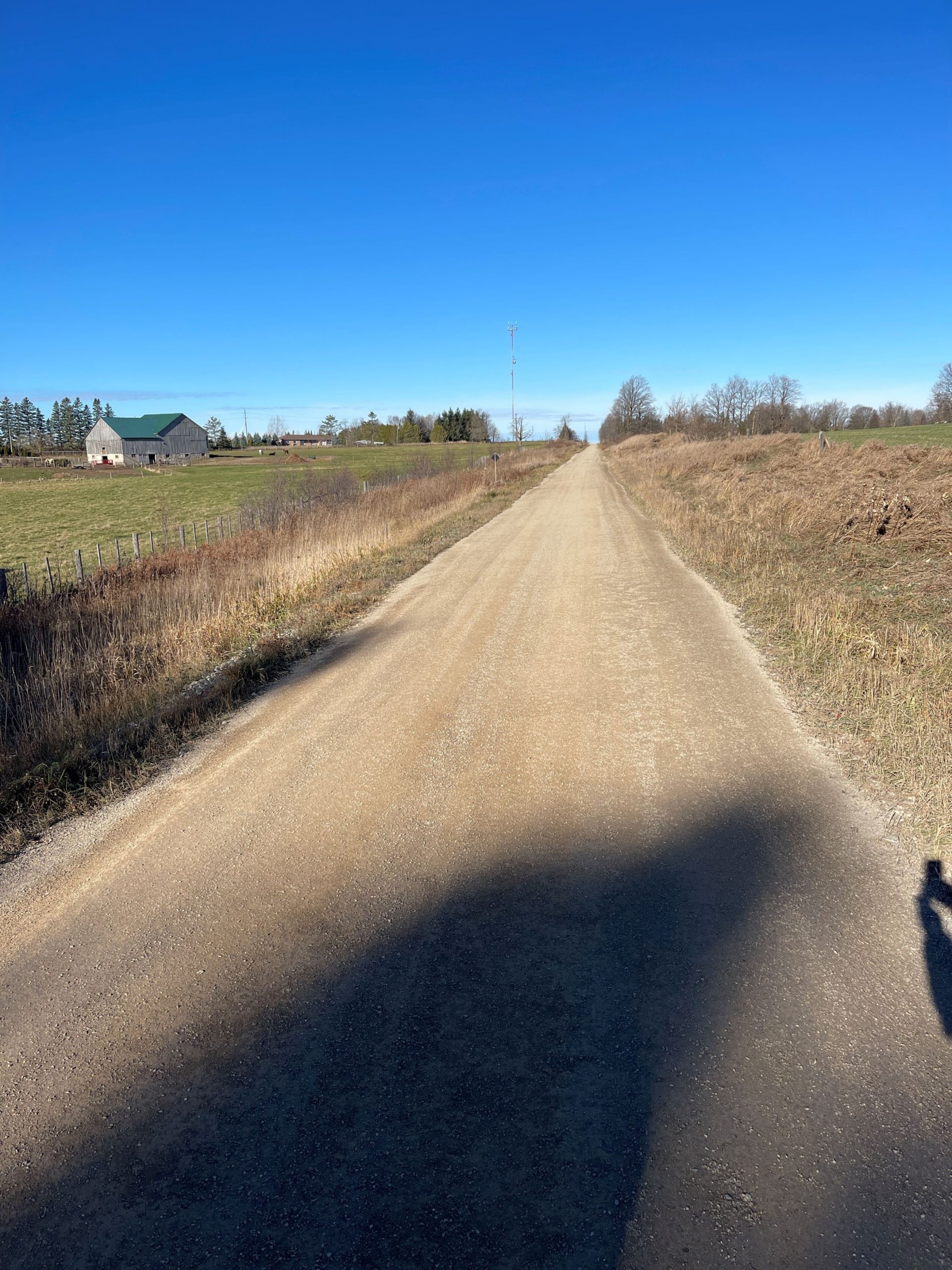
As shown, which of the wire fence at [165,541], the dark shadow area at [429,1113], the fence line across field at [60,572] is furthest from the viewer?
the wire fence at [165,541]

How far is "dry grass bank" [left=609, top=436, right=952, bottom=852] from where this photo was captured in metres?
5.31

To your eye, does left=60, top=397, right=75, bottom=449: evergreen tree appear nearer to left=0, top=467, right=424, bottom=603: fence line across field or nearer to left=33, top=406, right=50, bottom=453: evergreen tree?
left=33, top=406, right=50, bottom=453: evergreen tree

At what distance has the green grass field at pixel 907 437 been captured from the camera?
33.8 meters

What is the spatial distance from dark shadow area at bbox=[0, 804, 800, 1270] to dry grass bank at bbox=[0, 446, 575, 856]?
268 cm

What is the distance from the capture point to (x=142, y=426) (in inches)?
3979

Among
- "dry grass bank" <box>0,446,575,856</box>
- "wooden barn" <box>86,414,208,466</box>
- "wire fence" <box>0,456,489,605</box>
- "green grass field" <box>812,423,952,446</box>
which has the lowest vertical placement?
"dry grass bank" <box>0,446,575,856</box>

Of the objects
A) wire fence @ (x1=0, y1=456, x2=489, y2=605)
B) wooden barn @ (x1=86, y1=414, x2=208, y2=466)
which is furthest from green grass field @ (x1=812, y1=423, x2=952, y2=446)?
wooden barn @ (x1=86, y1=414, x2=208, y2=466)

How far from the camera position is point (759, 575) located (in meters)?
11.7

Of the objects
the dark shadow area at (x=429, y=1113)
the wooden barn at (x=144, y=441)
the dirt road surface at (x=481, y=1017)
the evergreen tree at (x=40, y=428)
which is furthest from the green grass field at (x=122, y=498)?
the evergreen tree at (x=40, y=428)

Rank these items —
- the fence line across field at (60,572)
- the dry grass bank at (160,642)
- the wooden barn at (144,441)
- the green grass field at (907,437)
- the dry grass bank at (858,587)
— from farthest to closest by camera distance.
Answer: the wooden barn at (144,441) < the green grass field at (907,437) < the fence line across field at (60,572) < the dry grass bank at (160,642) < the dry grass bank at (858,587)

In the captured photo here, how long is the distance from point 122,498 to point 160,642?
1908 inches

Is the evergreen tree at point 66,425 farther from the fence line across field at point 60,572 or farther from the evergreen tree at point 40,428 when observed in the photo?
the fence line across field at point 60,572

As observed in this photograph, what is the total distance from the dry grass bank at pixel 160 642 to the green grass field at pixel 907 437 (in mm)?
23160

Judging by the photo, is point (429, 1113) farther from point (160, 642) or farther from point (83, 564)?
point (83, 564)
